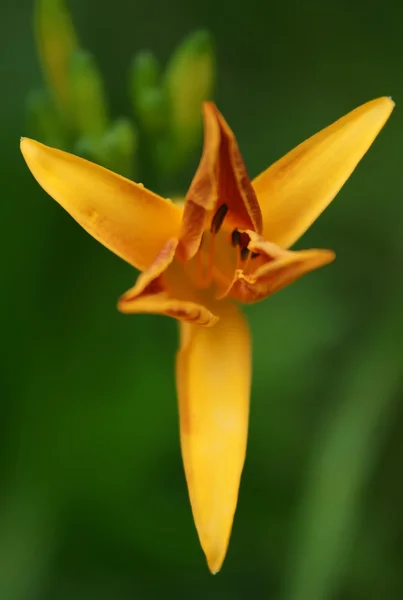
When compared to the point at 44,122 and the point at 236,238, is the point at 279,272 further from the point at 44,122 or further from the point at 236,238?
the point at 44,122

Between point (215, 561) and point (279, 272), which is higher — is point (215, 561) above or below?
below

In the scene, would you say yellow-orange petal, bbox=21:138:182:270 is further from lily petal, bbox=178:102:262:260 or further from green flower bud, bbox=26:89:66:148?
green flower bud, bbox=26:89:66:148

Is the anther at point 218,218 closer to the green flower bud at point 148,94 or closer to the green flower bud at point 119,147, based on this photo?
the green flower bud at point 119,147

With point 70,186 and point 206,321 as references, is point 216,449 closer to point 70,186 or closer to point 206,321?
point 206,321

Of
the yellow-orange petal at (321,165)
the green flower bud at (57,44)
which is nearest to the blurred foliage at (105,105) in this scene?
the green flower bud at (57,44)

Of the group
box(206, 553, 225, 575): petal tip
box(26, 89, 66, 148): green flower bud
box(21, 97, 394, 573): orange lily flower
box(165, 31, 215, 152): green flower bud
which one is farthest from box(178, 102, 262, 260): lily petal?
box(26, 89, 66, 148): green flower bud

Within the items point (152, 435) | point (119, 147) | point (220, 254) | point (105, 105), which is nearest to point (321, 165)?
point (220, 254)
